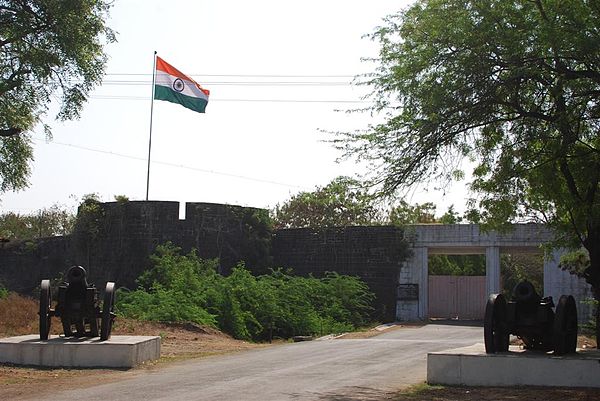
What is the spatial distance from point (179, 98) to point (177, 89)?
398mm

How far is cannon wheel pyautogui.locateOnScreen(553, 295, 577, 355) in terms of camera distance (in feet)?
40.7

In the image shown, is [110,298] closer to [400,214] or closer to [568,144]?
[400,214]

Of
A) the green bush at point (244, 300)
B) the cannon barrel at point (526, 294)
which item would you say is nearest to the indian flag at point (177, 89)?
the green bush at point (244, 300)

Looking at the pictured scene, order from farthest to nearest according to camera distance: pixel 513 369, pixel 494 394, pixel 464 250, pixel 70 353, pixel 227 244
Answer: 1. pixel 227 244
2. pixel 464 250
3. pixel 70 353
4. pixel 513 369
5. pixel 494 394

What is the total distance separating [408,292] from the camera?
3014 cm

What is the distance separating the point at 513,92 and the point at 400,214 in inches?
125

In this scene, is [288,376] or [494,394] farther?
[288,376]

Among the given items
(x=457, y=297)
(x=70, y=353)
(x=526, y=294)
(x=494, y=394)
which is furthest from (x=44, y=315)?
(x=457, y=297)

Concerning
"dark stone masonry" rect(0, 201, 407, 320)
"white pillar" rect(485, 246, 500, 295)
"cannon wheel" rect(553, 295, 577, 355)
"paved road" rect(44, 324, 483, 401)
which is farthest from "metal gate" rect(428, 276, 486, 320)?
"cannon wheel" rect(553, 295, 577, 355)

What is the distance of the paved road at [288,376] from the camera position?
35.6 feet

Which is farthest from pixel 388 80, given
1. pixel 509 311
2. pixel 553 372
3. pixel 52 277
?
pixel 52 277

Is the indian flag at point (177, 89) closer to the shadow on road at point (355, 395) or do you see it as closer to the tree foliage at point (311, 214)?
the tree foliage at point (311, 214)

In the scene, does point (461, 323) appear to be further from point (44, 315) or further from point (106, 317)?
point (44, 315)

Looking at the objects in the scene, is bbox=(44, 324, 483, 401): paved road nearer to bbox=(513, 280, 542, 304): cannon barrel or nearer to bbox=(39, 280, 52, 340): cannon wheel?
bbox=(513, 280, 542, 304): cannon barrel
